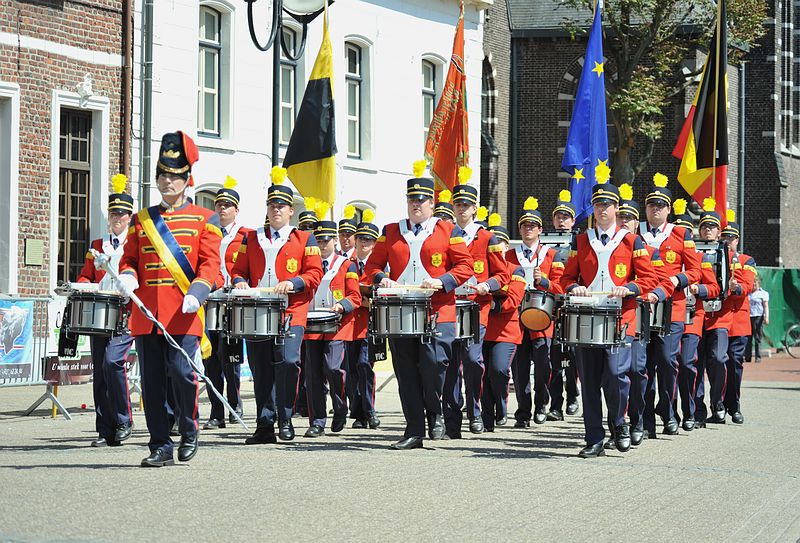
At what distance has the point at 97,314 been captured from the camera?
40.1ft

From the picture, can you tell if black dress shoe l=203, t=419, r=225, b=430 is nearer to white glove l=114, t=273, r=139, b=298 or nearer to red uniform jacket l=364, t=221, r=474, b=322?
red uniform jacket l=364, t=221, r=474, b=322

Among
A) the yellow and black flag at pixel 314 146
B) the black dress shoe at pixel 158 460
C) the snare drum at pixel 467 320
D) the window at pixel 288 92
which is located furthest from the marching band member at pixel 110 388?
the window at pixel 288 92

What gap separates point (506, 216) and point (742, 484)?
3956cm

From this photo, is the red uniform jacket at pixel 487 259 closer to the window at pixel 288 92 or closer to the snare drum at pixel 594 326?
the snare drum at pixel 594 326

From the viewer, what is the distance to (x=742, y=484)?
10.7 metres

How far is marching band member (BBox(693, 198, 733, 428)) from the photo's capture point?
51.9 feet

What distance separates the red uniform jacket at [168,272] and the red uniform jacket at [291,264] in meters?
2.00

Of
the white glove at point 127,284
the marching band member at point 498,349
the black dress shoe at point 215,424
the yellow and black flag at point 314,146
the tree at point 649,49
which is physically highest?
the tree at point 649,49

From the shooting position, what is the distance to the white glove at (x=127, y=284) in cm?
1026

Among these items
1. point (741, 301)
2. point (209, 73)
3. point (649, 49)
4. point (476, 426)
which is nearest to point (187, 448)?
point (476, 426)

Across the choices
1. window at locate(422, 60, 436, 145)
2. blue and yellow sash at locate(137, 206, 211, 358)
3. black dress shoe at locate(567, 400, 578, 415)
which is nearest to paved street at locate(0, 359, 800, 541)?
blue and yellow sash at locate(137, 206, 211, 358)

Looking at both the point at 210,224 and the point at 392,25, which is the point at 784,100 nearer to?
the point at 392,25

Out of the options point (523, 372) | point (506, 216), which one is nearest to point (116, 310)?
point (523, 372)

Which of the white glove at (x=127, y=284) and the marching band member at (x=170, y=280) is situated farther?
the marching band member at (x=170, y=280)
